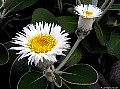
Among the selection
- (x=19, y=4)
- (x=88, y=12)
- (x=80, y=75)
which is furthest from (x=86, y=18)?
(x=19, y=4)

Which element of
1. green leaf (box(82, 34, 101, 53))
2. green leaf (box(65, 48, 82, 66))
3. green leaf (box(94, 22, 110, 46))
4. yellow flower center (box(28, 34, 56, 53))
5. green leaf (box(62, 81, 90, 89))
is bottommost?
green leaf (box(62, 81, 90, 89))

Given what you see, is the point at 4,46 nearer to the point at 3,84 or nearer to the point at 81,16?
the point at 3,84

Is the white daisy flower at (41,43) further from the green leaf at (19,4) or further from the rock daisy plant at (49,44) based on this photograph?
the green leaf at (19,4)

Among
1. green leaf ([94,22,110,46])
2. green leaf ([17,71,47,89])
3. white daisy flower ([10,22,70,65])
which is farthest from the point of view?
green leaf ([94,22,110,46])

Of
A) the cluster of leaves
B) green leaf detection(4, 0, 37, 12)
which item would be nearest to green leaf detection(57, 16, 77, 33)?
the cluster of leaves

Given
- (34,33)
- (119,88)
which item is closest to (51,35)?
(34,33)

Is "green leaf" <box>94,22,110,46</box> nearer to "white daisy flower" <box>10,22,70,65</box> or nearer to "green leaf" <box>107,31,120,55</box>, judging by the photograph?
"green leaf" <box>107,31,120,55</box>

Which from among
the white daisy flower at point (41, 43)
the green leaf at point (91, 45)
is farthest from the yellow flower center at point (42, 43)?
the green leaf at point (91, 45)
